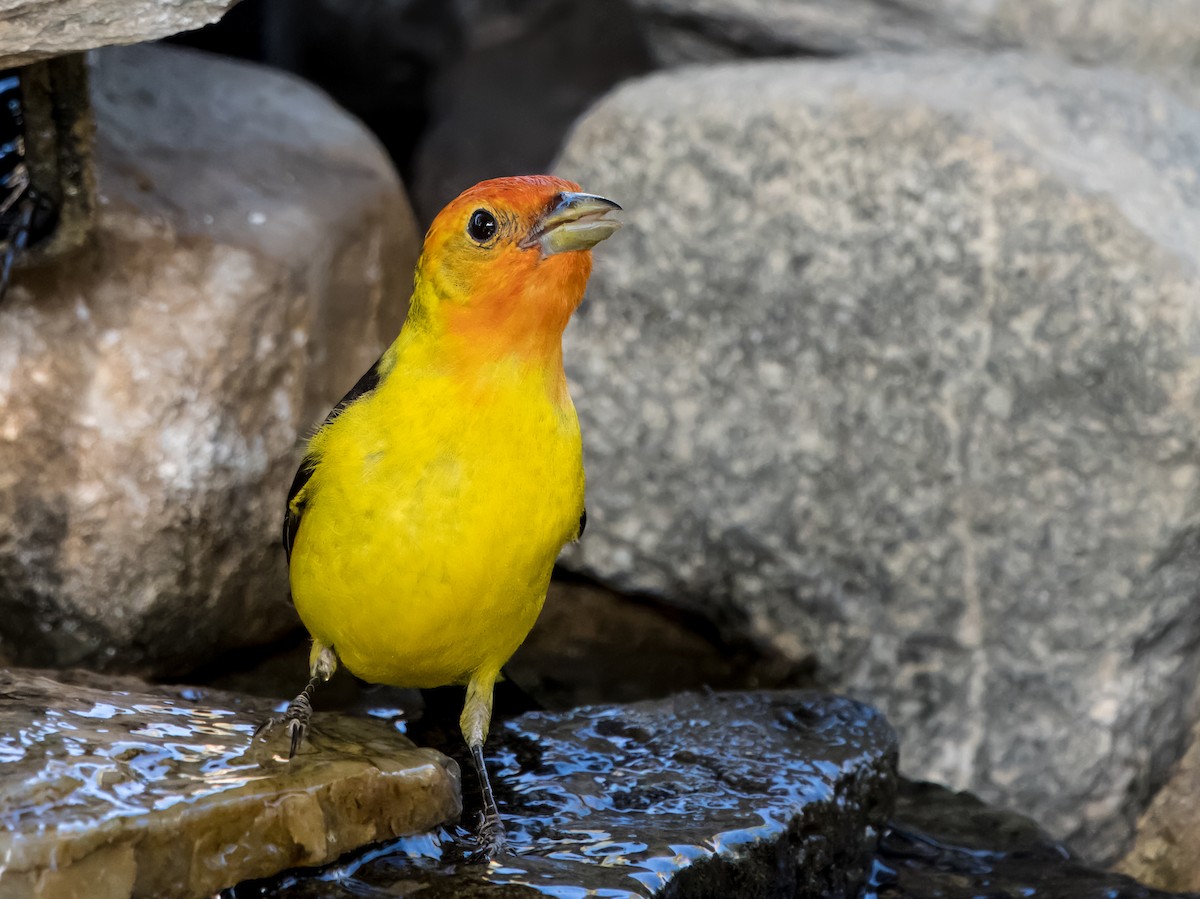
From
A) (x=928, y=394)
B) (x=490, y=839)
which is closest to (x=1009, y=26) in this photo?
(x=928, y=394)

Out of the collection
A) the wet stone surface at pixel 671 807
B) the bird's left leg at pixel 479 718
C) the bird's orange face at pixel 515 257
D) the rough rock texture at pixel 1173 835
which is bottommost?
the rough rock texture at pixel 1173 835

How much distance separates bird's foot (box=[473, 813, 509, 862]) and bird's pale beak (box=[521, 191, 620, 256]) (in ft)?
4.05

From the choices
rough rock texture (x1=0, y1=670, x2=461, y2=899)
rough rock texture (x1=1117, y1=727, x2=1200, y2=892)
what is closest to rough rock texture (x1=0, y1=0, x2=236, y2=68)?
rough rock texture (x1=0, y1=670, x2=461, y2=899)

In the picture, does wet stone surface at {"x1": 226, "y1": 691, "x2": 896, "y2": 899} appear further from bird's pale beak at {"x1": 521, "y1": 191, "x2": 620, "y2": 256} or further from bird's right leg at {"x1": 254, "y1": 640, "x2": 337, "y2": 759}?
bird's pale beak at {"x1": 521, "y1": 191, "x2": 620, "y2": 256}

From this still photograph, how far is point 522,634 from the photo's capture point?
3518 millimetres

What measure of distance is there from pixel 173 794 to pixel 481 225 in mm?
1314

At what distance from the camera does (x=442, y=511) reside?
10.4ft

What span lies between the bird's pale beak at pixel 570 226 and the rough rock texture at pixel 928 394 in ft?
6.17

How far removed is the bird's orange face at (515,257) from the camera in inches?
125

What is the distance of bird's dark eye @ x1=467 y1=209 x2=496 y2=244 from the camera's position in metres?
3.21

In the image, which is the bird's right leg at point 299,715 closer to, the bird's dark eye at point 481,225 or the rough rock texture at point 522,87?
the bird's dark eye at point 481,225

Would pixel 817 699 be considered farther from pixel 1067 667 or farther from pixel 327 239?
pixel 327 239

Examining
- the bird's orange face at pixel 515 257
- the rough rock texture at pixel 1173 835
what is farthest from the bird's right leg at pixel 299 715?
the rough rock texture at pixel 1173 835

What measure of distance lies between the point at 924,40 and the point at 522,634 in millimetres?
3382
